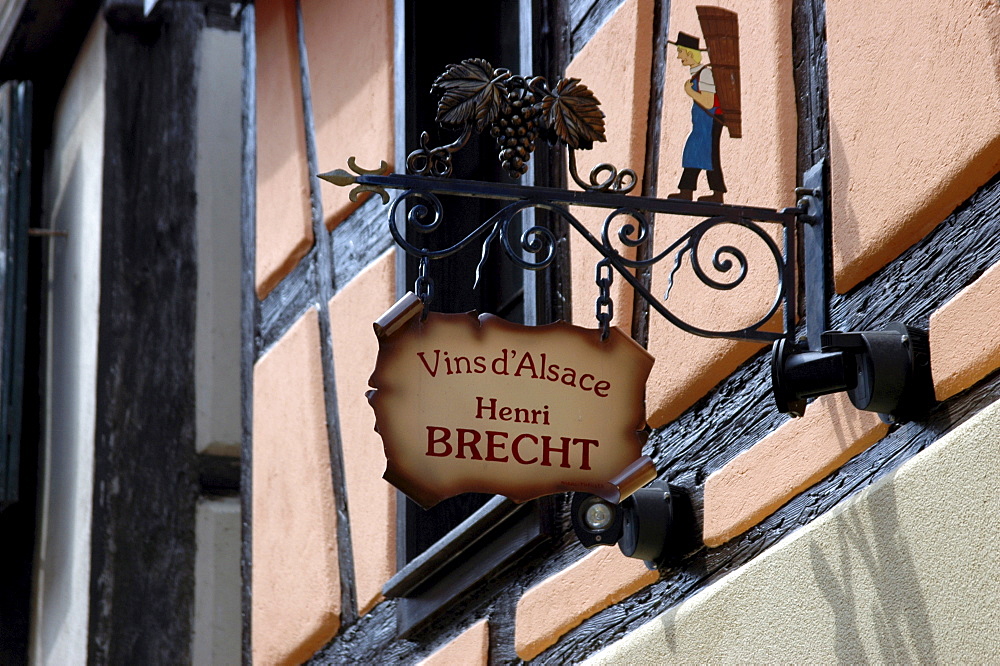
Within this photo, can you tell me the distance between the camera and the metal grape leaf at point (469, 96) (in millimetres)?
2578

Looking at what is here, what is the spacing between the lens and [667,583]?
3.04m

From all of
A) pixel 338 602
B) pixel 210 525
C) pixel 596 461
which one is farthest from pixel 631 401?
pixel 210 525

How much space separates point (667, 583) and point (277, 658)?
2.09 m

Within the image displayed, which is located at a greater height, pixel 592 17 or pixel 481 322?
pixel 592 17

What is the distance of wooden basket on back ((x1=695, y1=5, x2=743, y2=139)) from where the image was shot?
110 inches

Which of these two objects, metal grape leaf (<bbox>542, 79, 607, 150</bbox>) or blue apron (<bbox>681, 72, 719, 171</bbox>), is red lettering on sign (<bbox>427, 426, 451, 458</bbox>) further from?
blue apron (<bbox>681, 72, 719, 171</bbox>)

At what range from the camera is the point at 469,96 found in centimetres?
259

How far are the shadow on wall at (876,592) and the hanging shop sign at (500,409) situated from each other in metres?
0.33

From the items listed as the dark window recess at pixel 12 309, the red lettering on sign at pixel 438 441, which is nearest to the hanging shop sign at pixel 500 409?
the red lettering on sign at pixel 438 441

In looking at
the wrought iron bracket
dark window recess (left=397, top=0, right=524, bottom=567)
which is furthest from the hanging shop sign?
dark window recess (left=397, top=0, right=524, bottom=567)

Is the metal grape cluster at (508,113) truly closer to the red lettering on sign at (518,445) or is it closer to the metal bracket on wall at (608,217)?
the metal bracket on wall at (608,217)

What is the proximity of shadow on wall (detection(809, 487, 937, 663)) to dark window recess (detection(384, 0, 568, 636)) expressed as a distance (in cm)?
120

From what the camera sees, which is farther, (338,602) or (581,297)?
(338,602)

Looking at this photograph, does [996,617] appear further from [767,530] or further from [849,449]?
[767,530]
